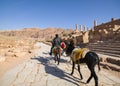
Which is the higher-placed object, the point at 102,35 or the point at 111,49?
the point at 102,35

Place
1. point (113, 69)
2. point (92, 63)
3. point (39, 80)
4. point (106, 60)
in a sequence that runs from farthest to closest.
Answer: point (106, 60)
point (113, 69)
point (39, 80)
point (92, 63)

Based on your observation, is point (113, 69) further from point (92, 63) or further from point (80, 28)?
point (80, 28)

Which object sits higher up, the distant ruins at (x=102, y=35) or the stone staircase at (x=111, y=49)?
the distant ruins at (x=102, y=35)

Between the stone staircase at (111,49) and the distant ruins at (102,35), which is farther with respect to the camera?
the distant ruins at (102,35)

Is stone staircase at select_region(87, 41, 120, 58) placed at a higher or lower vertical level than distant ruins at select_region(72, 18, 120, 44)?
lower

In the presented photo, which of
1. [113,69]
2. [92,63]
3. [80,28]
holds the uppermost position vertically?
[80,28]

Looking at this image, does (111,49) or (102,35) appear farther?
(102,35)

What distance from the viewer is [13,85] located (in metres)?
5.47

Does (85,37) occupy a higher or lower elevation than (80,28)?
lower

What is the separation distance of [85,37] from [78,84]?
25893 mm

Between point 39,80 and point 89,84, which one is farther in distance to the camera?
point 39,80

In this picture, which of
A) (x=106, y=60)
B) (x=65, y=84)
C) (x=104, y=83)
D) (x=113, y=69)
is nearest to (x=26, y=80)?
(x=65, y=84)

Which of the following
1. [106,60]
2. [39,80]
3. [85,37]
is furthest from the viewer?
[85,37]

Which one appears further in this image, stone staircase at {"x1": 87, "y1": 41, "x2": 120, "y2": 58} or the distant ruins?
the distant ruins
